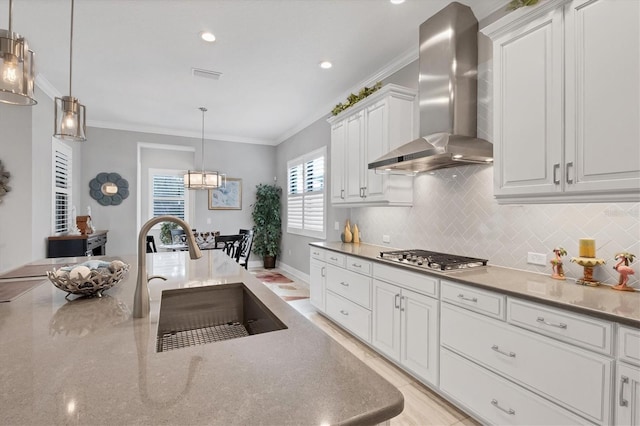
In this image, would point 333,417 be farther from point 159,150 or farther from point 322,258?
point 159,150

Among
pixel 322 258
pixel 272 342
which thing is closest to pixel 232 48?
pixel 322 258

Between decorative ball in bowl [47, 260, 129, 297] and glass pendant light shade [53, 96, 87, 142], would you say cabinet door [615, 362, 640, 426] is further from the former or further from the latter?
glass pendant light shade [53, 96, 87, 142]

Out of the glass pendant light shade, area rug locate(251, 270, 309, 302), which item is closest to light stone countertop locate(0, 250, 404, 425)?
the glass pendant light shade

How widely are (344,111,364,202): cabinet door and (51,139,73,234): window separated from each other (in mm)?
4312

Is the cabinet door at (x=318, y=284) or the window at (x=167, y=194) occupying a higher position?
the window at (x=167, y=194)

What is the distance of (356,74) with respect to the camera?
389 centimetres

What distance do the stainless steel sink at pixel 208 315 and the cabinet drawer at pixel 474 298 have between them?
4.41 feet

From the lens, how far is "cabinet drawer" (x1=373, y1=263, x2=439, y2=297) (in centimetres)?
226

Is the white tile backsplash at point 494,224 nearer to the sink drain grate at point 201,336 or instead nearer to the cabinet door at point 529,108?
the cabinet door at point 529,108

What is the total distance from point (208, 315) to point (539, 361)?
5.76ft

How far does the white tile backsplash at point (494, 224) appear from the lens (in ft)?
6.01

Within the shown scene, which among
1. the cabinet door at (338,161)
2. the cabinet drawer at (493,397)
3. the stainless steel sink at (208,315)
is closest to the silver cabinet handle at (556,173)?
the cabinet drawer at (493,397)

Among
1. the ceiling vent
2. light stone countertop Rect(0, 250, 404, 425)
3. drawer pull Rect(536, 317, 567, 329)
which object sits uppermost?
the ceiling vent

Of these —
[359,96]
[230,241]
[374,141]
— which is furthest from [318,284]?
[359,96]
